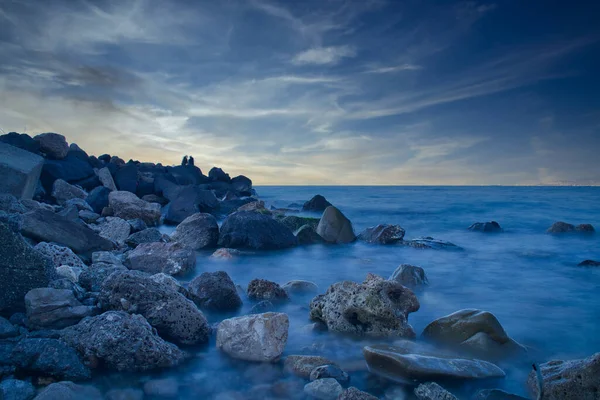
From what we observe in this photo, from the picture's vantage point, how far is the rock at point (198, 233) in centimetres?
926

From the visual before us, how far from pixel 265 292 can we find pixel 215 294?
0.78 meters

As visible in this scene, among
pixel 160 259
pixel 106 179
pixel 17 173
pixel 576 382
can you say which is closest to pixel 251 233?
pixel 160 259

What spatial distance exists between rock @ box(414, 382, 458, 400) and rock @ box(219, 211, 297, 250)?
22.5ft

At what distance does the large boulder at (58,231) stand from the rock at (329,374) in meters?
4.70

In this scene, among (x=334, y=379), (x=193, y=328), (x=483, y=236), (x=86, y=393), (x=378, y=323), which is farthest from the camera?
(x=483, y=236)

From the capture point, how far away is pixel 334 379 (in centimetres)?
322

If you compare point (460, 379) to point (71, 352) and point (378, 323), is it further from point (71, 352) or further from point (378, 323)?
point (71, 352)

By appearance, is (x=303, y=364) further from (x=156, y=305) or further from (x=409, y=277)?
(x=409, y=277)

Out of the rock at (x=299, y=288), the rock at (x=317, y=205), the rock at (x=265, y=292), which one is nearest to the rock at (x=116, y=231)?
the rock at (x=265, y=292)

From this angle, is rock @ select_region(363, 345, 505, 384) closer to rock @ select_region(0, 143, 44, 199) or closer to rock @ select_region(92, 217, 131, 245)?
rock @ select_region(92, 217, 131, 245)

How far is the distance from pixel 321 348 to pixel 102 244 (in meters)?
4.57

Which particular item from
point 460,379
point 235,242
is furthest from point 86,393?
point 235,242

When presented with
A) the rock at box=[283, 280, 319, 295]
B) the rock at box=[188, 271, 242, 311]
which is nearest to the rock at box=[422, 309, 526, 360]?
the rock at box=[283, 280, 319, 295]

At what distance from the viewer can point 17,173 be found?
10.4m
